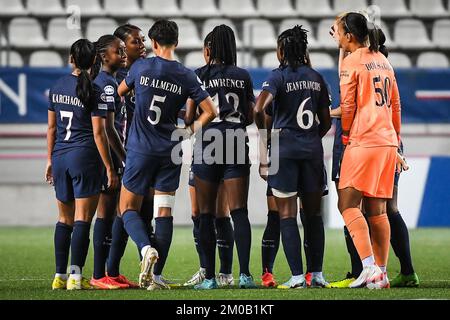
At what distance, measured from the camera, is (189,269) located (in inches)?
374

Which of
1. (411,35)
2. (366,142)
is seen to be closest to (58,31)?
(411,35)

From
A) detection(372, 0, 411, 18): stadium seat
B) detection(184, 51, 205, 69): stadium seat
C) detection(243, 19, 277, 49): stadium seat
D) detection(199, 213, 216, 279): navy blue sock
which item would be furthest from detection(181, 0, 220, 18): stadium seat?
detection(199, 213, 216, 279): navy blue sock

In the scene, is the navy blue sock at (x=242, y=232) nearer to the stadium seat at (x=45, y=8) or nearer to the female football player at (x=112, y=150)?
the female football player at (x=112, y=150)

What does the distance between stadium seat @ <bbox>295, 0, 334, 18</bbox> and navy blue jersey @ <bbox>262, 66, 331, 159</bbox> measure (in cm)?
1030

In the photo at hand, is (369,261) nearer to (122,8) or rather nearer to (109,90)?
(109,90)

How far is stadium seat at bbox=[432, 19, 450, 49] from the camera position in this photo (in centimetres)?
1748

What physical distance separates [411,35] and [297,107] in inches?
421

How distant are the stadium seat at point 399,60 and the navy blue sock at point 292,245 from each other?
10.2 meters

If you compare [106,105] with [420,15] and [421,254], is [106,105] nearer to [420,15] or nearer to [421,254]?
[421,254]

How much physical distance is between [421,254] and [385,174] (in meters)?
4.01

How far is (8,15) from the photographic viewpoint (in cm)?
1736

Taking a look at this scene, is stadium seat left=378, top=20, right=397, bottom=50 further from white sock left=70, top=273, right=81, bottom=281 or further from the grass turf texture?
white sock left=70, top=273, right=81, bottom=281

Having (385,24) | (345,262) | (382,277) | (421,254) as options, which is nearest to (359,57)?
(382,277)
